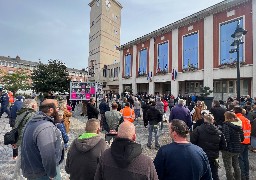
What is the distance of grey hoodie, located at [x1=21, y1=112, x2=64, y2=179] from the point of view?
116 inches

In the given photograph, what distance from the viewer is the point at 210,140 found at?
4367 mm

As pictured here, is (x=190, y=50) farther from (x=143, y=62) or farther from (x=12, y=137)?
(x=12, y=137)

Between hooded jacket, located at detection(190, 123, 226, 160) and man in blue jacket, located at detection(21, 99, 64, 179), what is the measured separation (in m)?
2.70

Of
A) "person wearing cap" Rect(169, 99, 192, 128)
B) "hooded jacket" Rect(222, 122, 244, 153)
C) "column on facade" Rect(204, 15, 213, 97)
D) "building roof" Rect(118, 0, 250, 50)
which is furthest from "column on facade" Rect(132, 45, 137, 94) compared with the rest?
"hooded jacket" Rect(222, 122, 244, 153)

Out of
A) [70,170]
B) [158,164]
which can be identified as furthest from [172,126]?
[70,170]

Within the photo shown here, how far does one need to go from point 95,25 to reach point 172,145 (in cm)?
5576

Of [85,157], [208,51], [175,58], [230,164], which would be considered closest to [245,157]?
[230,164]

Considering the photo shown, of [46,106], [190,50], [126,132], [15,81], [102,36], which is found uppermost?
[102,36]

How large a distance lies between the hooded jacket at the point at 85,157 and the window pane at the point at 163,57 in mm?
27817

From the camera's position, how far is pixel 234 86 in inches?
907

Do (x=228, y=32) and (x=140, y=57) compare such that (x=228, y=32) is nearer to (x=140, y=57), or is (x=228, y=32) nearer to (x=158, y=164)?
(x=140, y=57)

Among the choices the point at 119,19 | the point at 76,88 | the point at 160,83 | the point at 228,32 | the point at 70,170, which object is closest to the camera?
the point at 70,170

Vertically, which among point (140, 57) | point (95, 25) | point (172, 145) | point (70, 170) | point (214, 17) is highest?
point (95, 25)

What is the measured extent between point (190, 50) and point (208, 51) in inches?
114
